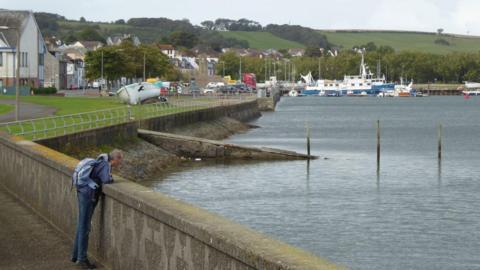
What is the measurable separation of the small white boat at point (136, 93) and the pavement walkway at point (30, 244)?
64868mm

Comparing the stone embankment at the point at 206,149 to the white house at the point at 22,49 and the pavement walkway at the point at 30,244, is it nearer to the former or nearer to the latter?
the pavement walkway at the point at 30,244

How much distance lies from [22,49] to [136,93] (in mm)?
38166

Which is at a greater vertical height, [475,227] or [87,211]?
[87,211]

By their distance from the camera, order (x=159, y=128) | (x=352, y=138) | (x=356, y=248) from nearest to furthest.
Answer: (x=356, y=248), (x=159, y=128), (x=352, y=138)

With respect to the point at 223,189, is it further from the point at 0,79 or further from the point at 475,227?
the point at 0,79

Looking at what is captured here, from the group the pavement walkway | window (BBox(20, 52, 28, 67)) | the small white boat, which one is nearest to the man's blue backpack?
the pavement walkway

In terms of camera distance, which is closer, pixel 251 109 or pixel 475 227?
pixel 475 227

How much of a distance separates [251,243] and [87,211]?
5.54 m

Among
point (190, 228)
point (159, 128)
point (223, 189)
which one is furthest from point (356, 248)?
point (159, 128)

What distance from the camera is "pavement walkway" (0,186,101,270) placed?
50.8ft

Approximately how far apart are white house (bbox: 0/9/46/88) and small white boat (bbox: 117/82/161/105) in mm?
30732

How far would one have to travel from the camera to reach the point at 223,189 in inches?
1794

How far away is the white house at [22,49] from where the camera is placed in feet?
385

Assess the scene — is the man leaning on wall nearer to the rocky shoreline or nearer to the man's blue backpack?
the man's blue backpack
